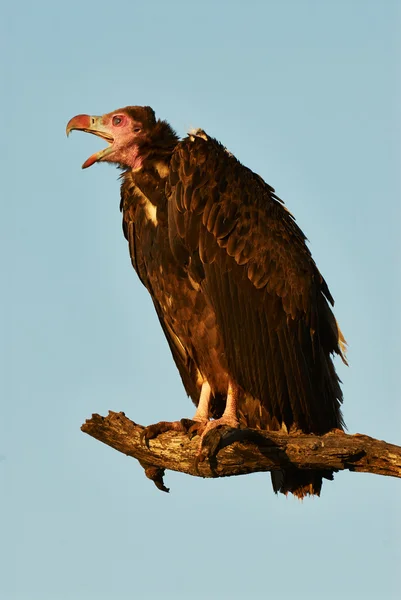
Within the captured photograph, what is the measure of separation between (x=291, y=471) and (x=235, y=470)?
0.72 meters

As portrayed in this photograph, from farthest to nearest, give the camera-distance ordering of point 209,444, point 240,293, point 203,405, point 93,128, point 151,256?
1. point 93,128
2. point 203,405
3. point 151,256
4. point 240,293
5. point 209,444

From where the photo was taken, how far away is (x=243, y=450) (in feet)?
21.2

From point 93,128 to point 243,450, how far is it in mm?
3349

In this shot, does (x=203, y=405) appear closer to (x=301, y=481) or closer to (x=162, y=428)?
(x=162, y=428)

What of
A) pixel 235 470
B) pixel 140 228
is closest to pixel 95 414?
pixel 235 470

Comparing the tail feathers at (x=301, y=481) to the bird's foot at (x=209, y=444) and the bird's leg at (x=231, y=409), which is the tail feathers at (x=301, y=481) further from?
the bird's foot at (x=209, y=444)

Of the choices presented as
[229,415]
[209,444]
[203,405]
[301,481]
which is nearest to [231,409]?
[229,415]

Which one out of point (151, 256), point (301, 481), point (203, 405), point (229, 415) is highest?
point (151, 256)

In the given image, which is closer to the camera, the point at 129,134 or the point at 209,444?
the point at 209,444

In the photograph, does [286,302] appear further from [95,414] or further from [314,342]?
[95,414]

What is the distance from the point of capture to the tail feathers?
713cm

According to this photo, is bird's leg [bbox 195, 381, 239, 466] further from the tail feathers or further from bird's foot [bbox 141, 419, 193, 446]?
the tail feathers

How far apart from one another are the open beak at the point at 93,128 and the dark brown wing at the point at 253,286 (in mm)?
845

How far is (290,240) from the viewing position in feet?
24.8
